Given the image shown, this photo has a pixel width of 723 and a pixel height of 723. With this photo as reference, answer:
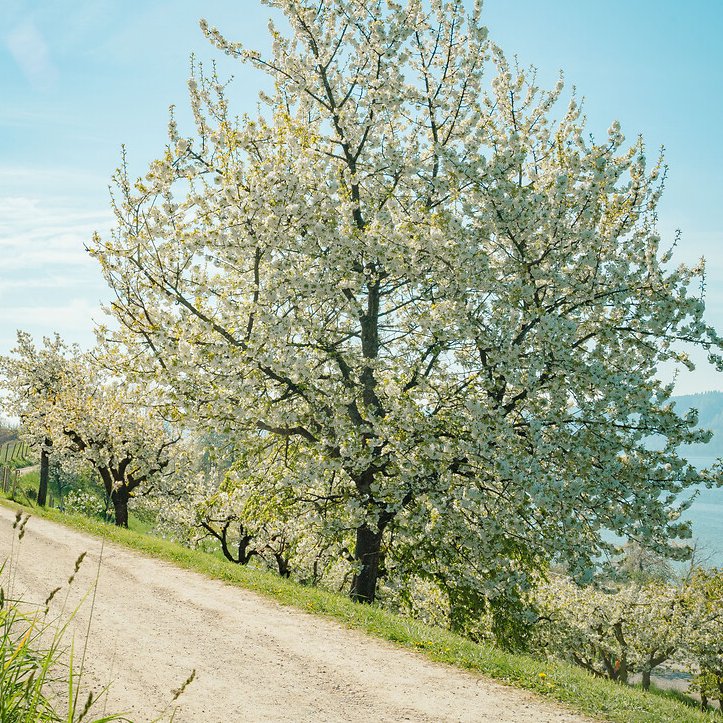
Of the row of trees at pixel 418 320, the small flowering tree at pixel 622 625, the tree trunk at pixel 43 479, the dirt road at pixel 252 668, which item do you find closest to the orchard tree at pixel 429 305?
the row of trees at pixel 418 320

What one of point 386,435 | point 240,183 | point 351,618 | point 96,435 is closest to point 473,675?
point 351,618

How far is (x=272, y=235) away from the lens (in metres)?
14.1

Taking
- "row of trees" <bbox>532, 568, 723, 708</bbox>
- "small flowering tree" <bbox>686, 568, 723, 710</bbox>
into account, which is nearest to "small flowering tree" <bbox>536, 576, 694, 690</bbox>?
"row of trees" <bbox>532, 568, 723, 708</bbox>

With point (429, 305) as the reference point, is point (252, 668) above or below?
below

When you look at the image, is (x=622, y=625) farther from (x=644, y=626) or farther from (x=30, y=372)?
(x=30, y=372)

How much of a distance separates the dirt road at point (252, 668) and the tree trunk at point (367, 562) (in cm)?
420

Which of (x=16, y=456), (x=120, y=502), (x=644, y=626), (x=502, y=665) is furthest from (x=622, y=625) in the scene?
(x=16, y=456)

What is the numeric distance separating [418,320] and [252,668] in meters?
8.03

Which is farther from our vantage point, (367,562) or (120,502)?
(120,502)

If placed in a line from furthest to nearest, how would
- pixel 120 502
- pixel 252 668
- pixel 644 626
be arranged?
pixel 644 626
pixel 120 502
pixel 252 668

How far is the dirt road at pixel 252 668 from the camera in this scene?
7.63m

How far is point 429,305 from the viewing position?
47.9 feet

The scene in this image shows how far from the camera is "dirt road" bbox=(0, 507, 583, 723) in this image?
7.63 m

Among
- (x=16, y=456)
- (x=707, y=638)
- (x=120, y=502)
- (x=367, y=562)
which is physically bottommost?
(x=16, y=456)
